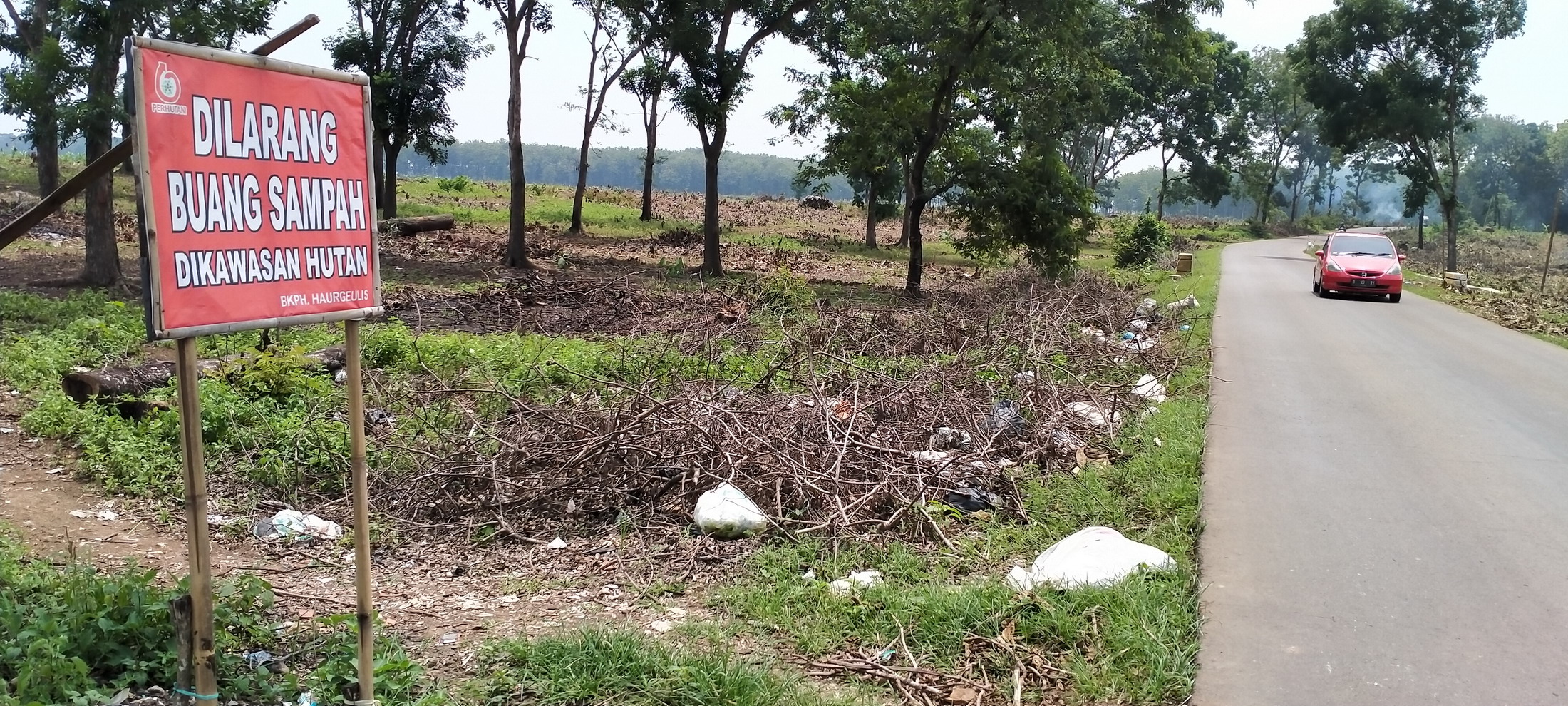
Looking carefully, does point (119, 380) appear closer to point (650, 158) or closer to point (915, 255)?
point (915, 255)

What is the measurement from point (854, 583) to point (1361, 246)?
66.9 ft

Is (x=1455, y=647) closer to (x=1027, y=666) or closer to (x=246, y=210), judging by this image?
(x=1027, y=666)

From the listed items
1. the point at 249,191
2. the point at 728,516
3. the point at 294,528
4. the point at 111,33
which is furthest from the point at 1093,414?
the point at 111,33

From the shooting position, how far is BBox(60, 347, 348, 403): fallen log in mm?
7820

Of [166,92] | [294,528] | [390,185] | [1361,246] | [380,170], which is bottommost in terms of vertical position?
[294,528]

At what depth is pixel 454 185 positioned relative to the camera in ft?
131

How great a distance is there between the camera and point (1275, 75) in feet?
224

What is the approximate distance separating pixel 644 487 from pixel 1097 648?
121 inches

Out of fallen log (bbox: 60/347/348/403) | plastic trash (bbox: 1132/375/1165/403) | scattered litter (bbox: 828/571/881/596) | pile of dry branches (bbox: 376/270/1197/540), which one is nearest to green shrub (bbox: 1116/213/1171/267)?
plastic trash (bbox: 1132/375/1165/403)

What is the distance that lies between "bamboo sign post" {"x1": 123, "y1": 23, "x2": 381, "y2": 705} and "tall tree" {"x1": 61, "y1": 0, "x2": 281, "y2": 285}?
12010 millimetres

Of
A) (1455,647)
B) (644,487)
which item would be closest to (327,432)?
(644,487)

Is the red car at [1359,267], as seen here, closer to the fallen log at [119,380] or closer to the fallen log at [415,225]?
the fallen log at [119,380]

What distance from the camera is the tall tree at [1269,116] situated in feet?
215

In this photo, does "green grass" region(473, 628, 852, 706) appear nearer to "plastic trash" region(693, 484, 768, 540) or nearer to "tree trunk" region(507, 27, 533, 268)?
"plastic trash" region(693, 484, 768, 540)
